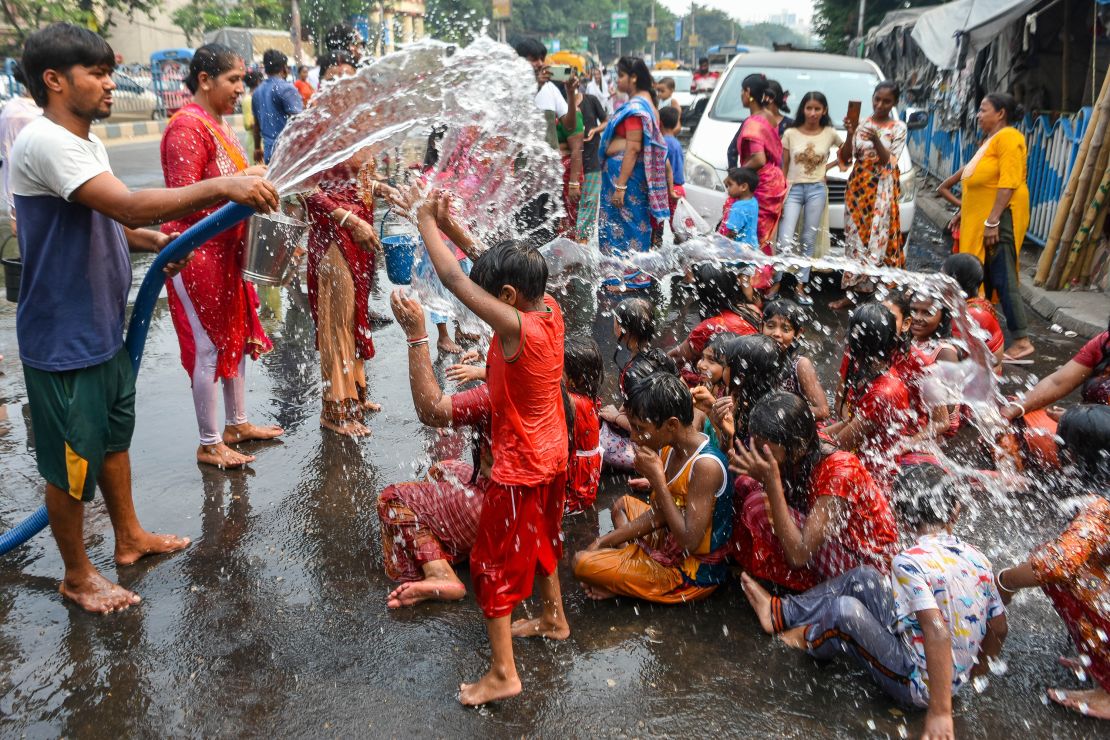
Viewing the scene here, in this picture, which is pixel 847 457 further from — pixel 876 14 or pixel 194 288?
pixel 876 14

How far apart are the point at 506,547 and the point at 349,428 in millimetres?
2327

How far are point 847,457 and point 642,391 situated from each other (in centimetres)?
74

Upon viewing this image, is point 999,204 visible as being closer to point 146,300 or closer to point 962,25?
point 146,300

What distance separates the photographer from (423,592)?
132 inches

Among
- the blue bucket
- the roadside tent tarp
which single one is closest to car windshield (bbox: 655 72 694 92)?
the roadside tent tarp

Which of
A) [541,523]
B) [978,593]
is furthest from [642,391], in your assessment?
[978,593]

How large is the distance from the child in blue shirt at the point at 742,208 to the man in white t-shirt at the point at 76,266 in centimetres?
438

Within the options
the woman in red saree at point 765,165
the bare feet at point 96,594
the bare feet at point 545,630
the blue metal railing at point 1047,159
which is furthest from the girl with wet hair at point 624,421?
the blue metal railing at point 1047,159

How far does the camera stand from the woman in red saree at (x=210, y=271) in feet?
13.9

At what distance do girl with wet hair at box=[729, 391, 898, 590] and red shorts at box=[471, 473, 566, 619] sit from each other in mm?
747

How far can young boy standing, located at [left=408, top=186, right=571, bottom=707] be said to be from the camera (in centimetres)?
276

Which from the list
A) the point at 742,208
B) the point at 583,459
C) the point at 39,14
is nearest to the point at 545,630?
the point at 583,459

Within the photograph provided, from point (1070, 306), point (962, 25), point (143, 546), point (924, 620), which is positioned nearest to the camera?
point (924, 620)

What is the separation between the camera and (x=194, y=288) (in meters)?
4.34
